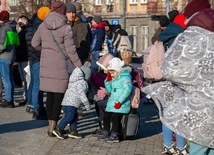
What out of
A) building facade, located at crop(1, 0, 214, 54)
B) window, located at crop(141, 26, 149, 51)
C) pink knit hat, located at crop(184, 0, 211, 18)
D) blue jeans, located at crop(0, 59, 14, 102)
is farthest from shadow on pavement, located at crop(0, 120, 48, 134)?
window, located at crop(141, 26, 149, 51)

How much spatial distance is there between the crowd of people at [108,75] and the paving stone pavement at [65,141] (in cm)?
25

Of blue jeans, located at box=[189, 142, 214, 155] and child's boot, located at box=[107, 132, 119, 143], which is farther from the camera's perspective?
child's boot, located at box=[107, 132, 119, 143]

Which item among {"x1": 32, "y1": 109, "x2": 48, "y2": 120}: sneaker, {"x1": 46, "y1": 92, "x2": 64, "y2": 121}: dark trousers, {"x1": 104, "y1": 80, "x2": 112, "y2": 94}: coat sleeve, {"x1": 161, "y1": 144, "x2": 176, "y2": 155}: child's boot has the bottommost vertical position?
{"x1": 32, "y1": 109, "x2": 48, "y2": 120}: sneaker

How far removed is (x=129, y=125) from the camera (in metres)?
10.2

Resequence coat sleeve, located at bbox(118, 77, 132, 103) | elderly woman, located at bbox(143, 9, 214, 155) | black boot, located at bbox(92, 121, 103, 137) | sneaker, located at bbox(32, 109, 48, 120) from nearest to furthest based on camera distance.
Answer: elderly woman, located at bbox(143, 9, 214, 155), coat sleeve, located at bbox(118, 77, 132, 103), black boot, located at bbox(92, 121, 103, 137), sneaker, located at bbox(32, 109, 48, 120)

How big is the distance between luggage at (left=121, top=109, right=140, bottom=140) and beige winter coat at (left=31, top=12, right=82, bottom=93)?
1065mm

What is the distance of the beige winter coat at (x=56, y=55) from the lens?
9.99 metres

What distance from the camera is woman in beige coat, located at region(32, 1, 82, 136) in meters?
10.0

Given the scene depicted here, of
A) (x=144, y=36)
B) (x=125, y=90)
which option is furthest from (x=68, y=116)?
(x=144, y=36)

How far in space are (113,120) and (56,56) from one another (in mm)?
1311

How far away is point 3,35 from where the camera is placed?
1340cm

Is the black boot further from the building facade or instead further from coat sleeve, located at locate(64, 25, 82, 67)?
the building facade

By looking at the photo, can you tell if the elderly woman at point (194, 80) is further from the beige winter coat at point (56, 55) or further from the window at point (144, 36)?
the window at point (144, 36)

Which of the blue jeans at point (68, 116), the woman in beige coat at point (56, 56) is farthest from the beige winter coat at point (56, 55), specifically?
the blue jeans at point (68, 116)
